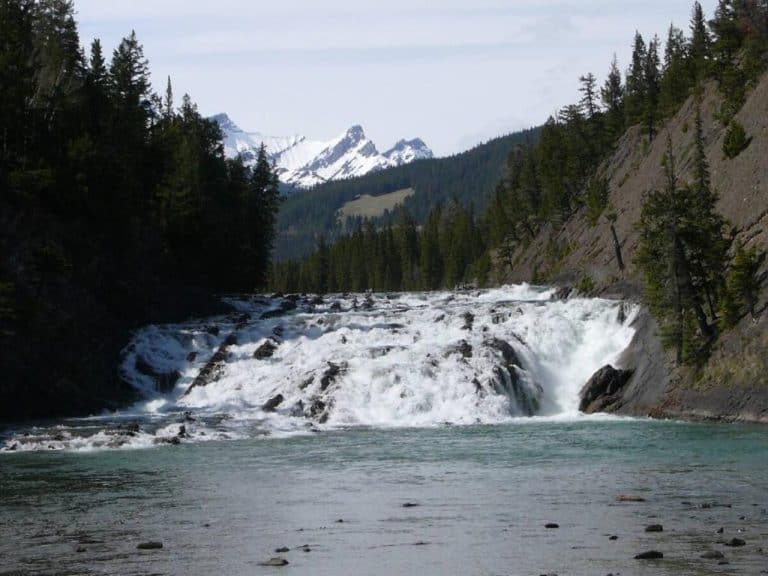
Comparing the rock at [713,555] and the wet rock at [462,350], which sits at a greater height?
the wet rock at [462,350]

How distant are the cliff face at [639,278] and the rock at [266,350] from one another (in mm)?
24449

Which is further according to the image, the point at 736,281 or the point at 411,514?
the point at 736,281

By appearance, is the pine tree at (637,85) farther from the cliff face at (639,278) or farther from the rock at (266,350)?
the rock at (266,350)

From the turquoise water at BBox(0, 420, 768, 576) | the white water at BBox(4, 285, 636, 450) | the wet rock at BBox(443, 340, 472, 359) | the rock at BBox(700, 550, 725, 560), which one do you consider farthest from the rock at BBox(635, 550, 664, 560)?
the wet rock at BBox(443, 340, 472, 359)

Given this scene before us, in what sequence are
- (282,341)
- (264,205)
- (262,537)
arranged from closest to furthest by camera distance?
1. (262,537)
2. (282,341)
3. (264,205)

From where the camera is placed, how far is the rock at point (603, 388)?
60.2 metres

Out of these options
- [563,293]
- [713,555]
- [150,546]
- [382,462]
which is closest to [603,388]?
[382,462]

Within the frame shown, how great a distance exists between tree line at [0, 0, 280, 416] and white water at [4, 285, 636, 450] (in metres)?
5.81

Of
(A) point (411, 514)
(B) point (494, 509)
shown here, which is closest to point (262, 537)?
(A) point (411, 514)

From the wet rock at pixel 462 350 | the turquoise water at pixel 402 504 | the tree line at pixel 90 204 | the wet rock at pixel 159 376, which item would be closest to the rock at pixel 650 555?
the turquoise water at pixel 402 504

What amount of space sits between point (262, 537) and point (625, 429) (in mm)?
28270

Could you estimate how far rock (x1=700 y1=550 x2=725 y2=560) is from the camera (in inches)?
814

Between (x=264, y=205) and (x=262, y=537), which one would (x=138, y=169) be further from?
(x=262, y=537)

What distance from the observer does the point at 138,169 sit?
99.3 meters
